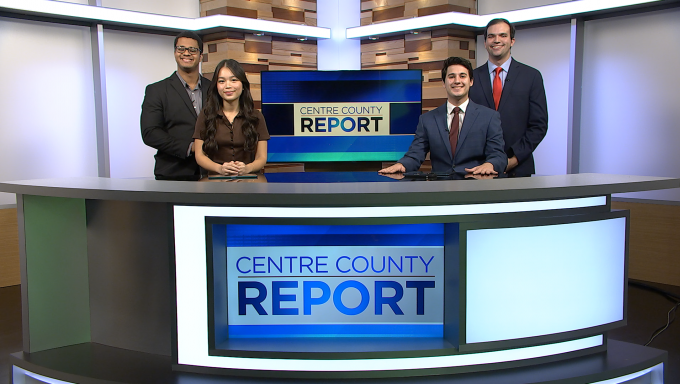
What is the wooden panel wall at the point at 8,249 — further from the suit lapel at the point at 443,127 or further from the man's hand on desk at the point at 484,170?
the man's hand on desk at the point at 484,170

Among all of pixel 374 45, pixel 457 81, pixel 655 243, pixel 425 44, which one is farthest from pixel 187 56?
pixel 655 243

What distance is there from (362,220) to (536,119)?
1.75 meters

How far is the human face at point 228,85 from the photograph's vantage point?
266cm

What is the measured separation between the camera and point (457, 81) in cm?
278

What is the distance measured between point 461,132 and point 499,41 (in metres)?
0.67

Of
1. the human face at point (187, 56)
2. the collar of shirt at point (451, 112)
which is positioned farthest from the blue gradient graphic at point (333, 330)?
the human face at point (187, 56)

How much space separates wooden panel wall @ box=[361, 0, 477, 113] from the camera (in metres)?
4.81

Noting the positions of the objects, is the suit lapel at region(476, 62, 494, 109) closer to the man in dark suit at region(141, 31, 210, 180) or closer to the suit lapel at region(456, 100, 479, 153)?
the suit lapel at region(456, 100, 479, 153)

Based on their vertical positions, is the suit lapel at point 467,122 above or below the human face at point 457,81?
below

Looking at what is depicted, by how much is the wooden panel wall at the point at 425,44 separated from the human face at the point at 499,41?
164 centimetres

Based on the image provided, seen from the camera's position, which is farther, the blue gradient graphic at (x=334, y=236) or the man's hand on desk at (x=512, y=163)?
the man's hand on desk at (x=512, y=163)

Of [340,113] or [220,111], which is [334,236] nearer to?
[220,111]

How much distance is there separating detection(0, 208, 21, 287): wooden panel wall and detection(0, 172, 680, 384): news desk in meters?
2.18

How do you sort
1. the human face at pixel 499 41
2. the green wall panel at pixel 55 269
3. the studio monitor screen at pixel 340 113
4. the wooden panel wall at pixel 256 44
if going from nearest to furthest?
the green wall panel at pixel 55 269
the human face at pixel 499 41
the studio monitor screen at pixel 340 113
the wooden panel wall at pixel 256 44
